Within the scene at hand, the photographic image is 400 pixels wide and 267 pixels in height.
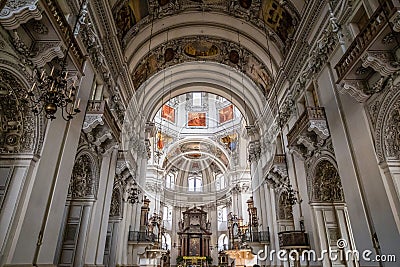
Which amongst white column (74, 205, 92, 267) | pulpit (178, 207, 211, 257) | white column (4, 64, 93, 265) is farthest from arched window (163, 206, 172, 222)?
white column (4, 64, 93, 265)

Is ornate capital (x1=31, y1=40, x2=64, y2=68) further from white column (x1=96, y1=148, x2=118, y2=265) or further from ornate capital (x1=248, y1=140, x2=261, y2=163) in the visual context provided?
ornate capital (x1=248, y1=140, x2=261, y2=163)

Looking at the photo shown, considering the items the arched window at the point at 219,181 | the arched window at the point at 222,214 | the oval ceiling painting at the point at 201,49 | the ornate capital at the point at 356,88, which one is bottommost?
the ornate capital at the point at 356,88

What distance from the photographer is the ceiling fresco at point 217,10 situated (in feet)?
35.3

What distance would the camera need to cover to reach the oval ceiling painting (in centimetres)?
1519

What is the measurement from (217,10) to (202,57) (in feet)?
11.9

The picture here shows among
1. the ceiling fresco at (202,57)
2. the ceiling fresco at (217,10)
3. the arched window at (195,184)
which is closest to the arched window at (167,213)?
the arched window at (195,184)

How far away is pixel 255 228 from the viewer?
1553 centimetres

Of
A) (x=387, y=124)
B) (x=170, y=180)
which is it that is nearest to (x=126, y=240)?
(x=387, y=124)

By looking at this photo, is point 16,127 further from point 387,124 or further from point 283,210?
point 283,210

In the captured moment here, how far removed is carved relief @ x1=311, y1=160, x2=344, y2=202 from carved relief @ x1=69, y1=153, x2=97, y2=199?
24.9ft

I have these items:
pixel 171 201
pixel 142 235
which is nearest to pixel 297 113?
pixel 142 235

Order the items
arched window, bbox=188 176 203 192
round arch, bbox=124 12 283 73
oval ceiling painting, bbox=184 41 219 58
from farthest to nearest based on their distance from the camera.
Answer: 1. arched window, bbox=188 176 203 192
2. oval ceiling painting, bbox=184 41 219 58
3. round arch, bbox=124 12 283 73

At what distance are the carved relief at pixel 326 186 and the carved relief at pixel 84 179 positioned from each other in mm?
7601

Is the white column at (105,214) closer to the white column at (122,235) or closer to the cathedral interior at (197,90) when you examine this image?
the cathedral interior at (197,90)
